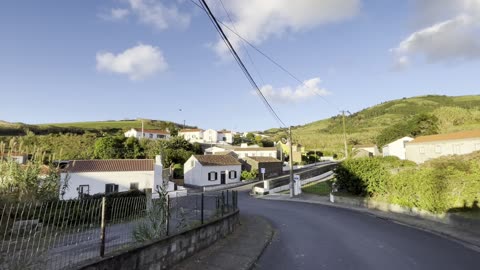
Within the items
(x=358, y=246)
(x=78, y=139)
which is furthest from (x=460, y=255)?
(x=78, y=139)

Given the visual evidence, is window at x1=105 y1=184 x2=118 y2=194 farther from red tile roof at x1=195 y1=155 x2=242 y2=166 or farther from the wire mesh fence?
the wire mesh fence

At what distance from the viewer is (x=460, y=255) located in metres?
9.16

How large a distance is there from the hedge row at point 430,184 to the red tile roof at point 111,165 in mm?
23364

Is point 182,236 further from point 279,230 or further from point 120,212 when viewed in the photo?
point 279,230

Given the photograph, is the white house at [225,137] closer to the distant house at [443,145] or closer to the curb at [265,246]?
the distant house at [443,145]

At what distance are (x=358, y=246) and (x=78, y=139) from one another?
6884 centimetres

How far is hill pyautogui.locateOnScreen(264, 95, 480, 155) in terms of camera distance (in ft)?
189

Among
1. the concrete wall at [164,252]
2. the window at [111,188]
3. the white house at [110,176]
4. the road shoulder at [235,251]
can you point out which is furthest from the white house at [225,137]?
the concrete wall at [164,252]

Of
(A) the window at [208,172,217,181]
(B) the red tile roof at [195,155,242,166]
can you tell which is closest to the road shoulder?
(A) the window at [208,172,217,181]

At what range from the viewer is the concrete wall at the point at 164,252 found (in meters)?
5.63

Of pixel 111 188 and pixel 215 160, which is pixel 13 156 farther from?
pixel 215 160

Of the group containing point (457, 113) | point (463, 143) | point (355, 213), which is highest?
point (457, 113)

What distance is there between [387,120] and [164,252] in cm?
13579

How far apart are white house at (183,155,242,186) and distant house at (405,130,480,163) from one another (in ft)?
89.2
